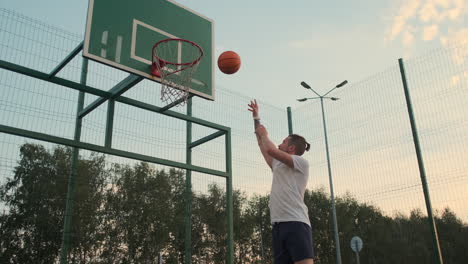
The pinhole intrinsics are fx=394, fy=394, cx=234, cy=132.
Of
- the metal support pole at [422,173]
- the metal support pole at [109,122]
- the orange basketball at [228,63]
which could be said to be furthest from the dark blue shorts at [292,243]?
the metal support pole at [422,173]

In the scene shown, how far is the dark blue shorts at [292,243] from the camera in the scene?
2.66 metres

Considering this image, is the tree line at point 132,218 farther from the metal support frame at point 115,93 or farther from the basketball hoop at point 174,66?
the basketball hoop at point 174,66

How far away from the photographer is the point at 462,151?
735 cm

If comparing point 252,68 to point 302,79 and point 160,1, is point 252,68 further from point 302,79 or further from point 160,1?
point 302,79

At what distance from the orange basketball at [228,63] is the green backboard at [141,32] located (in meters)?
0.90

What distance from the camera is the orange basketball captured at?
5.77m

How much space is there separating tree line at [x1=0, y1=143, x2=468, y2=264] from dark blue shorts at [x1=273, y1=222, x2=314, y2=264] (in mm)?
4164

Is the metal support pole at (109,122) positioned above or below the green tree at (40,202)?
above

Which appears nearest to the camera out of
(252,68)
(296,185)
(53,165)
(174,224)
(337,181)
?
(296,185)

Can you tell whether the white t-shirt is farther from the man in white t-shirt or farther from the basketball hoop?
the basketball hoop

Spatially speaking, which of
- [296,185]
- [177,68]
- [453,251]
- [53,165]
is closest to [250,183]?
[177,68]

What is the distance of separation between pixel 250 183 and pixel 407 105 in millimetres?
3755

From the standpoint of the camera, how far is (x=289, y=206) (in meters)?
2.87

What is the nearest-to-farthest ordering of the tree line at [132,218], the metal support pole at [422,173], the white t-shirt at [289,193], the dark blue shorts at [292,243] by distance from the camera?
the dark blue shorts at [292,243]
the white t-shirt at [289,193]
the tree line at [132,218]
the metal support pole at [422,173]
